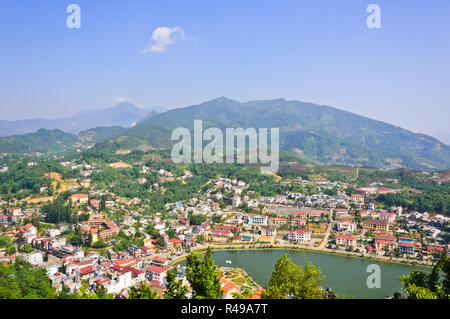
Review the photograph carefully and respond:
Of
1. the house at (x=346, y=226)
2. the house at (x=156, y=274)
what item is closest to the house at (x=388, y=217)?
the house at (x=346, y=226)

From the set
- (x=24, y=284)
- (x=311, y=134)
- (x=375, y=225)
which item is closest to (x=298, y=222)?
(x=375, y=225)

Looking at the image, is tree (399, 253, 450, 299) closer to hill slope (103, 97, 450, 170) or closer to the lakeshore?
the lakeshore

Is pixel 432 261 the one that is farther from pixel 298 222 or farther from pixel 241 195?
pixel 241 195

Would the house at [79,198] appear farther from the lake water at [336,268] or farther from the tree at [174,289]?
the tree at [174,289]

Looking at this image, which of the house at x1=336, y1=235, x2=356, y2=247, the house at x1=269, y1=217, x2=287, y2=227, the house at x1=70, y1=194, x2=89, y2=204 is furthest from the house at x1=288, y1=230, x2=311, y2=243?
the house at x1=70, y1=194, x2=89, y2=204

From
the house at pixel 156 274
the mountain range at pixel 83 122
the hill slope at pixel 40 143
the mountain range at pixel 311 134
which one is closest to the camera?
the house at pixel 156 274
